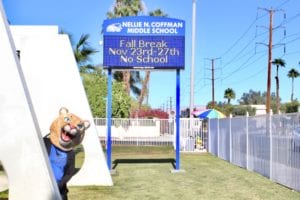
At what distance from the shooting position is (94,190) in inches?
488

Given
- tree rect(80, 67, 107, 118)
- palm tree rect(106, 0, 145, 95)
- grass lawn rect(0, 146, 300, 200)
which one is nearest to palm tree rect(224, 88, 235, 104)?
palm tree rect(106, 0, 145, 95)

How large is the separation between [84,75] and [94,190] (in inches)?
943

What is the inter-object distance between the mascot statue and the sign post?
25.2ft

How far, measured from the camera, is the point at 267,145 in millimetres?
14867

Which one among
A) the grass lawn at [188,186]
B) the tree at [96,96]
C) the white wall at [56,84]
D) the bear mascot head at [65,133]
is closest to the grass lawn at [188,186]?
the grass lawn at [188,186]

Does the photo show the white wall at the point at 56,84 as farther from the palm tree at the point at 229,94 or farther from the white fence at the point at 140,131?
the palm tree at the point at 229,94

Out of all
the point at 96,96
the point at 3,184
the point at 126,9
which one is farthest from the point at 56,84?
the point at 126,9

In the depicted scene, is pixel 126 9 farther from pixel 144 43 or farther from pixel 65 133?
pixel 65 133

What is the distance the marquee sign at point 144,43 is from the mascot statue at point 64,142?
7933mm

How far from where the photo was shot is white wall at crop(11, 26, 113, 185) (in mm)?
12984

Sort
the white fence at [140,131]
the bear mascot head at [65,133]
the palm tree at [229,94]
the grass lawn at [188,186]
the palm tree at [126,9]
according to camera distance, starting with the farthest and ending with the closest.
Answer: the palm tree at [229,94] < the palm tree at [126,9] < the white fence at [140,131] < the grass lawn at [188,186] < the bear mascot head at [65,133]

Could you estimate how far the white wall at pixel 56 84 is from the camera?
12984 millimetres

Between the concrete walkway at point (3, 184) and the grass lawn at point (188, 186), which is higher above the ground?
the concrete walkway at point (3, 184)

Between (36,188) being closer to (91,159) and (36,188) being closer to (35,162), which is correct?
(35,162)
